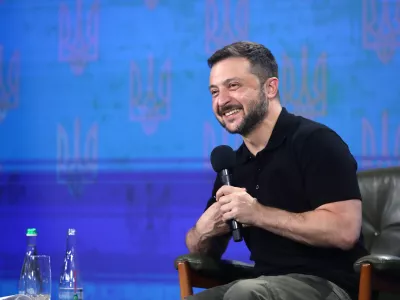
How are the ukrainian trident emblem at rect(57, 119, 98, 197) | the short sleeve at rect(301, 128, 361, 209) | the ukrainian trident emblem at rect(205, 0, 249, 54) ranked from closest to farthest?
1. the short sleeve at rect(301, 128, 361, 209)
2. the ukrainian trident emblem at rect(205, 0, 249, 54)
3. the ukrainian trident emblem at rect(57, 119, 98, 197)

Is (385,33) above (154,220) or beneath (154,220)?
above

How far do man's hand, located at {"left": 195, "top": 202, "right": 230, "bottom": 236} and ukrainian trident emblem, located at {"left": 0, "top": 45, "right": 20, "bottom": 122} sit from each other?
5.09ft

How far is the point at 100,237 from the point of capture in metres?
3.30

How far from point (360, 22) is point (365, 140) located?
0.53 meters

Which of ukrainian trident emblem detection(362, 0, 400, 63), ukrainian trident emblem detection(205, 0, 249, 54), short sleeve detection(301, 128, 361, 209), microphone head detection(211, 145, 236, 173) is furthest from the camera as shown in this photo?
ukrainian trident emblem detection(205, 0, 249, 54)

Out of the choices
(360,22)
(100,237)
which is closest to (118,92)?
(100,237)

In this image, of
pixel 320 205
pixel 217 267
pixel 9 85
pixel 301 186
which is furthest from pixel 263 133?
pixel 9 85

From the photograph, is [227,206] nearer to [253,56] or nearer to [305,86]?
[253,56]

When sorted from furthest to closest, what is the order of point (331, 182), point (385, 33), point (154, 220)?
point (154, 220)
point (385, 33)
point (331, 182)

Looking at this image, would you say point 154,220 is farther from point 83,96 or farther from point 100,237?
point 83,96

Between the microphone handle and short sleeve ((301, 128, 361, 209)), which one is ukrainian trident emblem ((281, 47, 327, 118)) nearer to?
short sleeve ((301, 128, 361, 209))

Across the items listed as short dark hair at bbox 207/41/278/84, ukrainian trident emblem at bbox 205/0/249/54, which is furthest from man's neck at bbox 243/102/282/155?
ukrainian trident emblem at bbox 205/0/249/54

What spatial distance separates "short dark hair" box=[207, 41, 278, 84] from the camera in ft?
7.49

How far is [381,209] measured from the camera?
8.09 feet
